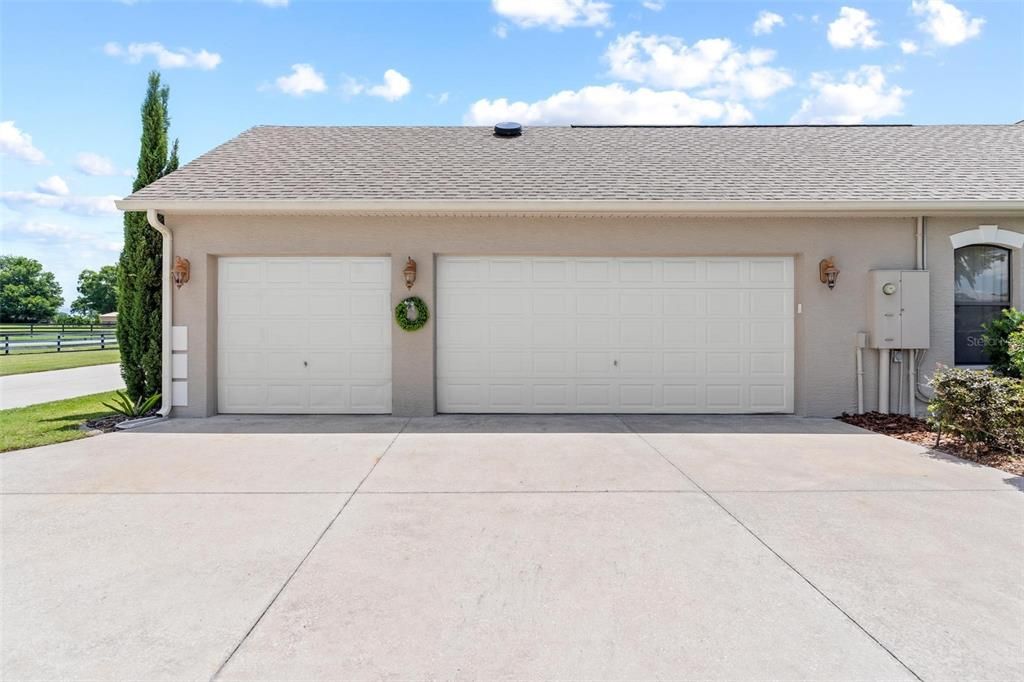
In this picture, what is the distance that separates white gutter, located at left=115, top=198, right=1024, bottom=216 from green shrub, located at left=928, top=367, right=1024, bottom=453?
261 centimetres

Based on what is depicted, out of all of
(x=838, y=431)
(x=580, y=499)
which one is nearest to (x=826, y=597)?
(x=580, y=499)

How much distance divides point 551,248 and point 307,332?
3884mm

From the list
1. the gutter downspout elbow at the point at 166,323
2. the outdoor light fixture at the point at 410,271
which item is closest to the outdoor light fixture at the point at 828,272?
the outdoor light fixture at the point at 410,271

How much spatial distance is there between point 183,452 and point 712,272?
731cm

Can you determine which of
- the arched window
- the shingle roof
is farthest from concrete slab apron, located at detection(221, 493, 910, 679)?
the arched window

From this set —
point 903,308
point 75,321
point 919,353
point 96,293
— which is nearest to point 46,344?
point 903,308

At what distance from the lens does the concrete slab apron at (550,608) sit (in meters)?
2.08

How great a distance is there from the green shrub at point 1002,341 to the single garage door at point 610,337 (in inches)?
98.6

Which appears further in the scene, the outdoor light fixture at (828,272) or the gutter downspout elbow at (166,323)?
the gutter downspout elbow at (166,323)

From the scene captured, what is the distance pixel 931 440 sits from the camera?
5945 millimetres

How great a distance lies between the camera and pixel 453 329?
763 centimetres

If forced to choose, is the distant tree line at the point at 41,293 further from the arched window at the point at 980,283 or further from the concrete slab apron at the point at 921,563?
the arched window at the point at 980,283

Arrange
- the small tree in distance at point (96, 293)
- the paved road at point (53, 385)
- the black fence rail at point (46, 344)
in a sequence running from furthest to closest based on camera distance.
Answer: the small tree in distance at point (96, 293), the black fence rail at point (46, 344), the paved road at point (53, 385)

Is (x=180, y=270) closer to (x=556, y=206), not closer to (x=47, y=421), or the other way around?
(x=47, y=421)
